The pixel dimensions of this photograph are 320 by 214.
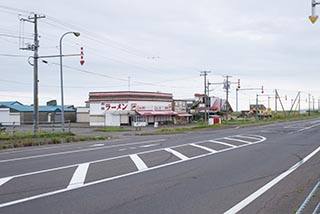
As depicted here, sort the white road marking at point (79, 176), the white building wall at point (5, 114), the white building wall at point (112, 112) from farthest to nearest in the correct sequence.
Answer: the white building wall at point (5, 114) < the white building wall at point (112, 112) < the white road marking at point (79, 176)

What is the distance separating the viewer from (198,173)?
12234 mm

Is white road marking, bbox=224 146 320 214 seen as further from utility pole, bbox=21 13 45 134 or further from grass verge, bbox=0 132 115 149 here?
utility pole, bbox=21 13 45 134

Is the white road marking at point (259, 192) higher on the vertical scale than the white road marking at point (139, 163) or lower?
lower

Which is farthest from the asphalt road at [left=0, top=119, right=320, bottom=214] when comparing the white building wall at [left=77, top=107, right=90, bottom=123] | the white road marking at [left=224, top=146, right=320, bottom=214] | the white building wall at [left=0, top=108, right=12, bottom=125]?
the white building wall at [left=77, top=107, right=90, bottom=123]

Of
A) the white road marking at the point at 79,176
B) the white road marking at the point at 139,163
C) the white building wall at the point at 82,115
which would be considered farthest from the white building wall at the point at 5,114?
the white road marking at the point at 79,176

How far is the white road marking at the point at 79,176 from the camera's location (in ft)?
33.5

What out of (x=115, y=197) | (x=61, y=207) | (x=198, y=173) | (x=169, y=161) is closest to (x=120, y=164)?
(x=169, y=161)

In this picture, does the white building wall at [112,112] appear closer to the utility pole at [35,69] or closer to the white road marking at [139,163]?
the utility pole at [35,69]

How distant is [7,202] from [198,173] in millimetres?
5774

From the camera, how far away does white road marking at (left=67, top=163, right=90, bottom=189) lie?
10.2 metres

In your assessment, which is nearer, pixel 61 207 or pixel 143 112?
pixel 61 207

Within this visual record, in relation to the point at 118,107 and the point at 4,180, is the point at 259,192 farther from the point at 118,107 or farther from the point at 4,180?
the point at 118,107

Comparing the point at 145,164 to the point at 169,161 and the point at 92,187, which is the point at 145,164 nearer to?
the point at 169,161

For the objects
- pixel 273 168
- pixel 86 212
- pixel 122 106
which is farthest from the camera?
pixel 122 106
